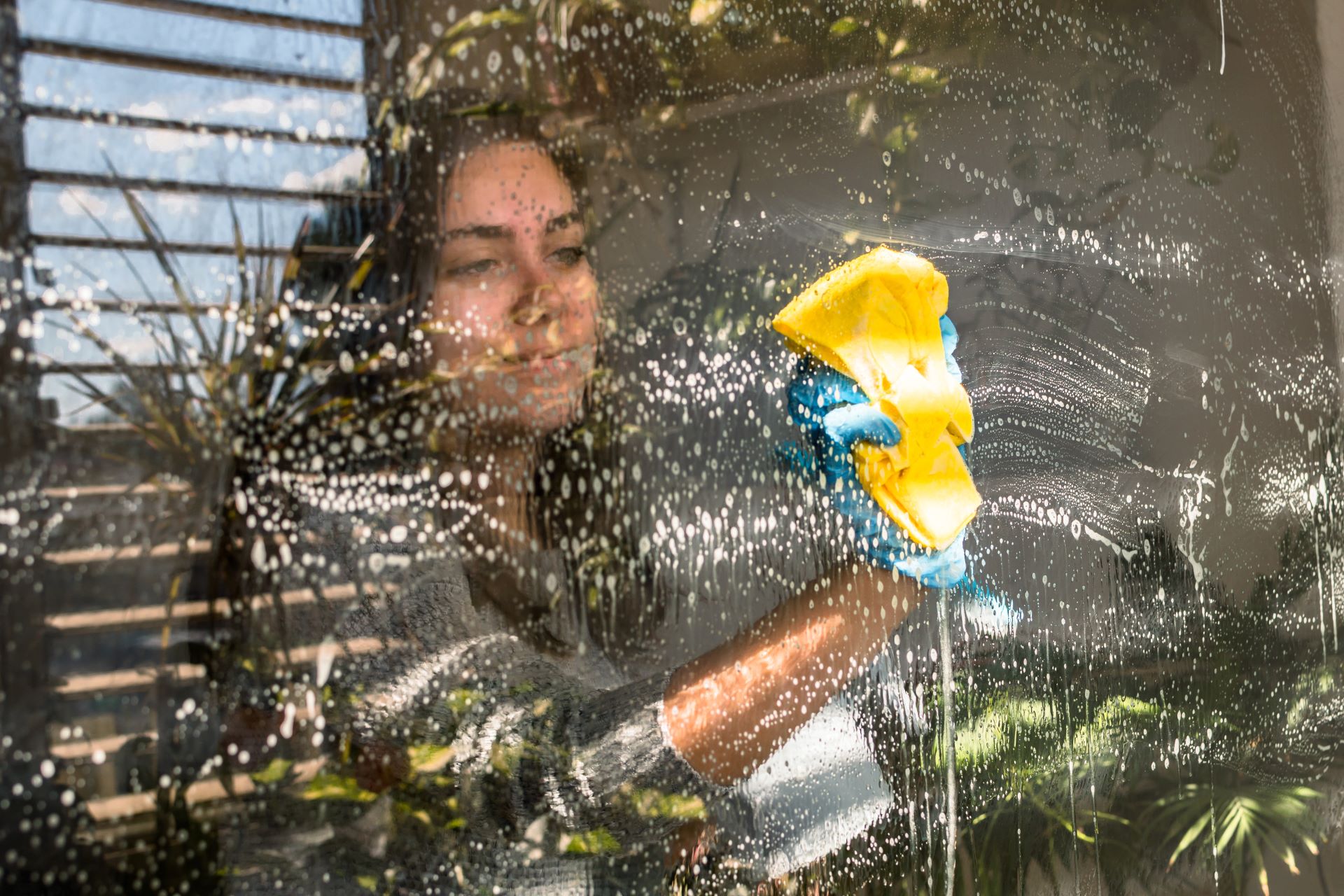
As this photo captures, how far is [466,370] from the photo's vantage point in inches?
26.0

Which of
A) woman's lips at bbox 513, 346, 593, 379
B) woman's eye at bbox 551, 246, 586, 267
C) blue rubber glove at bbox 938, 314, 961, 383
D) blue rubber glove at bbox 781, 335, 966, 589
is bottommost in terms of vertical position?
blue rubber glove at bbox 781, 335, 966, 589

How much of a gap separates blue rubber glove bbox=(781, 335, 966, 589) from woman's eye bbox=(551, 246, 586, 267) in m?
0.22

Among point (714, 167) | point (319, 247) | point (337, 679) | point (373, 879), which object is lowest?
point (373, 879)

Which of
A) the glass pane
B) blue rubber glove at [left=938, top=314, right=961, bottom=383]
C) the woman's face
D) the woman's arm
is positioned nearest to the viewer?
the glass pane

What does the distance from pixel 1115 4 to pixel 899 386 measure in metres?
0.63

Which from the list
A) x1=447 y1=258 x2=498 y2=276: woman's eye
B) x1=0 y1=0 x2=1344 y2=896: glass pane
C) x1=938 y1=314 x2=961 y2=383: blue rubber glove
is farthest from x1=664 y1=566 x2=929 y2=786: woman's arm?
x1=447 y1=258 x2=498 y2=276: woman's eye

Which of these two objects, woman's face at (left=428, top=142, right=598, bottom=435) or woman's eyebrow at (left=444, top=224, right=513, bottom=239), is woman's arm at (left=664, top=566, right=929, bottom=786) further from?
woman's eyebrow at (left=444, top=224, right=513, bottom=239)

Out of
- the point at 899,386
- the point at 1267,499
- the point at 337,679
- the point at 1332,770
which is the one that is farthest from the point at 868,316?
the point at 1332,770

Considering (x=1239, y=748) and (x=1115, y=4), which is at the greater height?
(x=1115, y=4)

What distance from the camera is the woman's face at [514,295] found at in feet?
2.17

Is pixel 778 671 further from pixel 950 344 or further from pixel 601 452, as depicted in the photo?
pixel 950 344

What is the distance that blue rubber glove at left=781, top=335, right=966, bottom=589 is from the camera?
85cm

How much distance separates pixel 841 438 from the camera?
34.0 inches

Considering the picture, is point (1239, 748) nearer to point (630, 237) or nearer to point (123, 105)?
point (630, 237)
